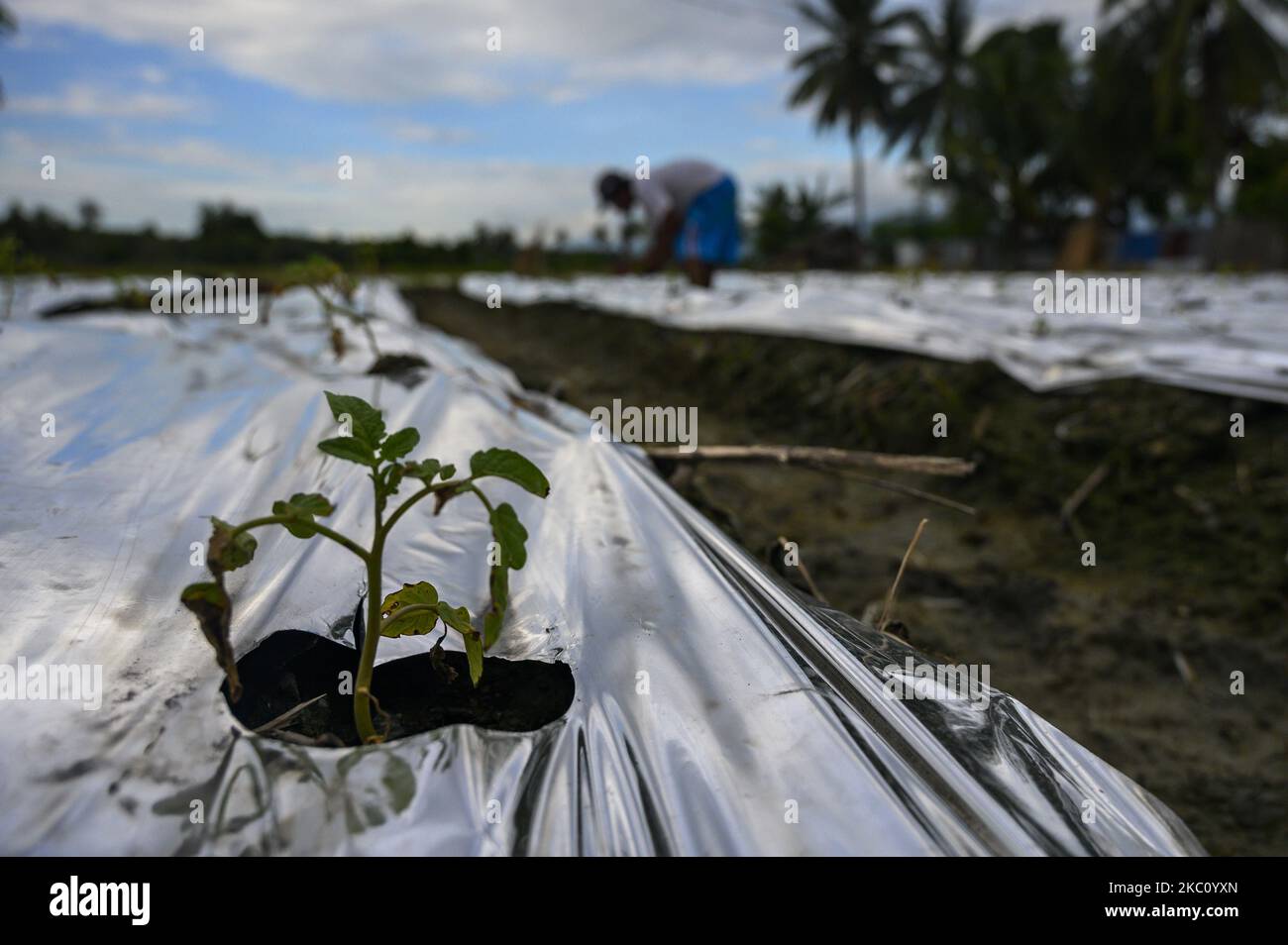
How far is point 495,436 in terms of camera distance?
6.82 ft

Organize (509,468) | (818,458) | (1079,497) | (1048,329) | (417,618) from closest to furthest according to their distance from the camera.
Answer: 1. (509,468)
2. (417,618)
3. (818,458)
4. (1079,497)
5. (1048,329)

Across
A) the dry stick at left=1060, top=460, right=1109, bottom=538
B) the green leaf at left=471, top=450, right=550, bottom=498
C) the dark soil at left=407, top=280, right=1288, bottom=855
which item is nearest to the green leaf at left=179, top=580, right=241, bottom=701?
the green leaf at left=471, top=450, right=550, bottom=498

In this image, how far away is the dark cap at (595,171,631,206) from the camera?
1058 cm

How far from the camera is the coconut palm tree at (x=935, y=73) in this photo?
85.8 feet

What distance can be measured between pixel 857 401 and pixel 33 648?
3947mm

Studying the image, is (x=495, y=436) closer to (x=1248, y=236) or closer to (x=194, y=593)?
(x=194, y=593)

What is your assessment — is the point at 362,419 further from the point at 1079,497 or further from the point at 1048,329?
the point at 1048,329

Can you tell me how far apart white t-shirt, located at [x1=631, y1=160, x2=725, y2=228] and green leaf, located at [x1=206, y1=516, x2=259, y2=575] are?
1021cm

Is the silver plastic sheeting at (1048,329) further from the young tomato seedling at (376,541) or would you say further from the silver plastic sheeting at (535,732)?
the young tomato seedling at (376,541)

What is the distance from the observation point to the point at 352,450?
41.6 inches

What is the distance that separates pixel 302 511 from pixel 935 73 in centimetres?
3089

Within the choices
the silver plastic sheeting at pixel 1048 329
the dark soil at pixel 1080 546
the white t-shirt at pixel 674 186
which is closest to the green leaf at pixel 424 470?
the dark soil at pixel 1080 546

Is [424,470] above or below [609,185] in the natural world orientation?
below

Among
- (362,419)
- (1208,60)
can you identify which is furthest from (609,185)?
(1208,60)
